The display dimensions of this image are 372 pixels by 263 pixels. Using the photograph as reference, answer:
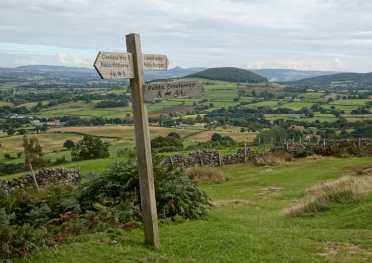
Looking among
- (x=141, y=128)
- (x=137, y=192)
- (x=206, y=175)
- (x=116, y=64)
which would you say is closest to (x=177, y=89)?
(x=141, y=128)

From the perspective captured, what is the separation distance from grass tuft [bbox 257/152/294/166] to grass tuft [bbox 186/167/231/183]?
5095mm

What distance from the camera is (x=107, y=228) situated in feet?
22.6

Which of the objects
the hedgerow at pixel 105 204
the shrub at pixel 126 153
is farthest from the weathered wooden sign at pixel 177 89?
the shrub at pixel 126 153

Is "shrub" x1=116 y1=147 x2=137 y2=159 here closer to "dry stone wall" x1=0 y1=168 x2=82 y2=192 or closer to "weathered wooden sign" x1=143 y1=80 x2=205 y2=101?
"dry stone wall" x1=0 y1=168 x2=82 y2=192

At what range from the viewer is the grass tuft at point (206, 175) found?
782 inches

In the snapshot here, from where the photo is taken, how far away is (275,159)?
956 inches

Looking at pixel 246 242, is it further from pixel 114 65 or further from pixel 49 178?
pixel 49 178

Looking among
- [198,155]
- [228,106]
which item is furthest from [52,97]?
[198,155]

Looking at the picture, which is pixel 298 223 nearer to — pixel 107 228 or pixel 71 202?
pixel 107 228

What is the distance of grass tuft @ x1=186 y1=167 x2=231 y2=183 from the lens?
1986cm

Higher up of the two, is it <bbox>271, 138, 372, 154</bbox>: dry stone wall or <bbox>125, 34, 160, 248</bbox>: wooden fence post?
<bbox>125, 34, 160, 248</bbox>: wooden fence post

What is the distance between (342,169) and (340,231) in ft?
44.6

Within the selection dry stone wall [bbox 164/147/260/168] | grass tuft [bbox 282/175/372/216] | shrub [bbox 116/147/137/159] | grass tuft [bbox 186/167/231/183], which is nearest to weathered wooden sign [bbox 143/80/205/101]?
shrub [bbox 116/147/137/159]

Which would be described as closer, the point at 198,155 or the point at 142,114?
the point at 142,114
